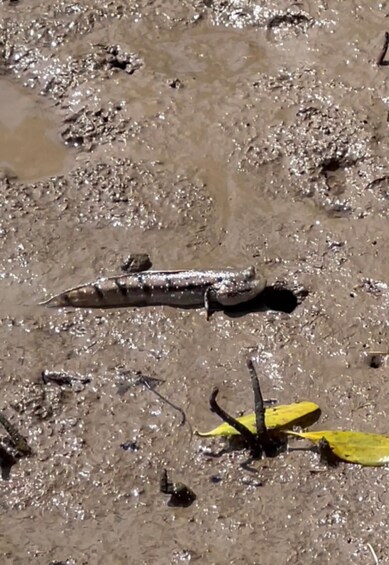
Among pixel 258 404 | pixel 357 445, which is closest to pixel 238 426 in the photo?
pixel 258 404

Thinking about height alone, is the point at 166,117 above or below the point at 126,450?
above

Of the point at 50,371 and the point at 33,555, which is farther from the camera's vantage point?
the point at 50,371

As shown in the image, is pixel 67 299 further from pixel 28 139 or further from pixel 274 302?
pixel 28 139

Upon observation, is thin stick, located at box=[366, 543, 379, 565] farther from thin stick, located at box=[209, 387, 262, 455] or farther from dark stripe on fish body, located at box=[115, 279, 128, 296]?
dark stripe on fish body, located at box=[115, 279, 128, 296]

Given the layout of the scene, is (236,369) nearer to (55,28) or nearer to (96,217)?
(96,217)

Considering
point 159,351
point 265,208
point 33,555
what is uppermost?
point 265,208

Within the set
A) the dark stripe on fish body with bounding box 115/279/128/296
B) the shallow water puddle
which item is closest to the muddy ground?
the shallow water puddle

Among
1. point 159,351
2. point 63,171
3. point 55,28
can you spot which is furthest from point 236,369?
point 55,28
